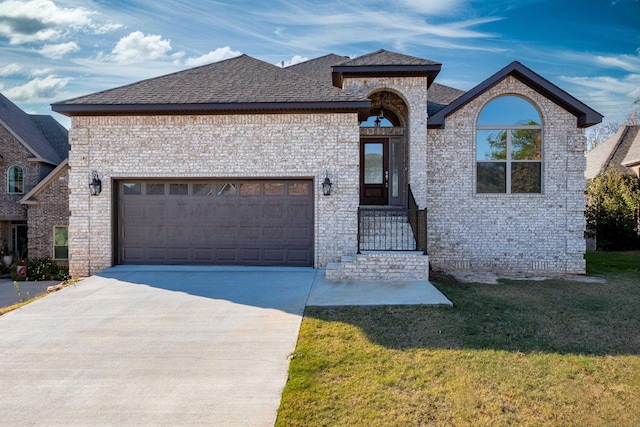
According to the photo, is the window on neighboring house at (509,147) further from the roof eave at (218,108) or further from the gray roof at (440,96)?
the roof eave at (218,108)

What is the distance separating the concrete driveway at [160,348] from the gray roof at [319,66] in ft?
28.5

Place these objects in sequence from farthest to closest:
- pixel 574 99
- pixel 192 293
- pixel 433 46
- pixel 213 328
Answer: pixel 433 46 < pixel 574 99 < pixel 192 293 < pixel 213 328

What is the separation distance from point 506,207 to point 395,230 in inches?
135

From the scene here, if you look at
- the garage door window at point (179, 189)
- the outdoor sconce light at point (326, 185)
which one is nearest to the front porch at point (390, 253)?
the outdoor sconce light at point (326, 185)

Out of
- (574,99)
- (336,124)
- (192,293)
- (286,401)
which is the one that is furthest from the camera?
(574,99)

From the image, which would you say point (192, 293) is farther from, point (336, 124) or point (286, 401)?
point (336, 124)

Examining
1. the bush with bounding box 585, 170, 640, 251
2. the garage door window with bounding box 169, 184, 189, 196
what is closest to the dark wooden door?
the garage door window with bounding box 169, 184, 189, 196

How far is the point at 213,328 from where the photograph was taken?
5.78 m

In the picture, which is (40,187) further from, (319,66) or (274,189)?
(319,66)

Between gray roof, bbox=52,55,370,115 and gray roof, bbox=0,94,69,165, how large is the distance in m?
10.8

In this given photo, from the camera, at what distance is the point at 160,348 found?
507cm

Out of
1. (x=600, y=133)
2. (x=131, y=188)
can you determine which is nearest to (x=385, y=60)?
(x=131, y=188)

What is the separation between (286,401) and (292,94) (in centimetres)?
793

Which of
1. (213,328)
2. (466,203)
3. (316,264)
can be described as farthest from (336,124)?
(213,328)
